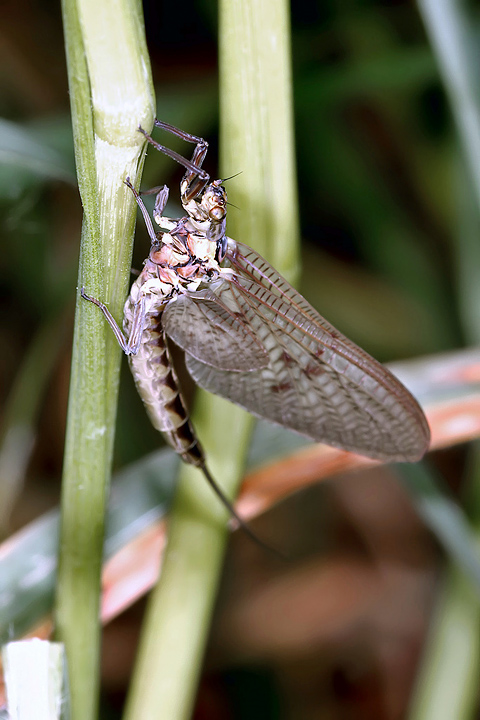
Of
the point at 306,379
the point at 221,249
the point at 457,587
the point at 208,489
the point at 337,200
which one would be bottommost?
the point at 457,587

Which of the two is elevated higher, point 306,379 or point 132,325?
point 132,325

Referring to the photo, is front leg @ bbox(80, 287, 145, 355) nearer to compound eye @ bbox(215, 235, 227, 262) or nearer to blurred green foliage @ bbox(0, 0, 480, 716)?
compound eye @ bbox(215, 235, 227, 262)

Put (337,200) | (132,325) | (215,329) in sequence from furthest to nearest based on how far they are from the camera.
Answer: (337,200), (215,329), (132,325)

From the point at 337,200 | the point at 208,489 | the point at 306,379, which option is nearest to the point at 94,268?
the point at 208,489

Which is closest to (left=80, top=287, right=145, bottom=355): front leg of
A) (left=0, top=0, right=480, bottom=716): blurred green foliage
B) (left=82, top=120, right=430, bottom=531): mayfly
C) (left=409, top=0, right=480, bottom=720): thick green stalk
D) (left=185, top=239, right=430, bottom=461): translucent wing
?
(left=82, top=120, right=430, bottom=531): mayfly

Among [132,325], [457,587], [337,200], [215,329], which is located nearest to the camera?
[132,325]

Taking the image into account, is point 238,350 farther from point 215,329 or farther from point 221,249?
point 221,249
